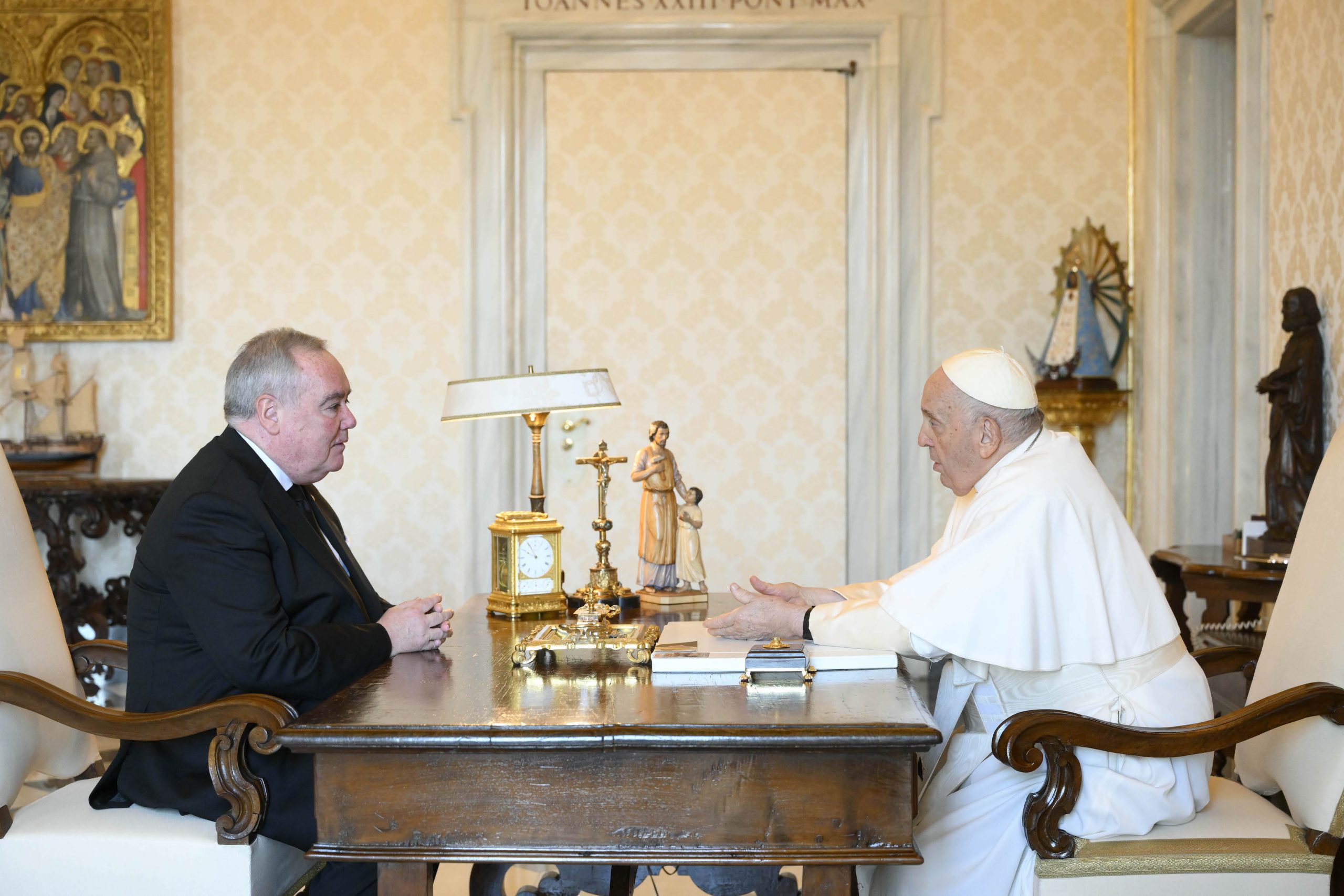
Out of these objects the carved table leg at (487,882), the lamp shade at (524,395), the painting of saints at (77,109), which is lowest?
the carved table leg at (487,882)

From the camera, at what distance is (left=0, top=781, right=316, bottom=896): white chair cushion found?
2541mm

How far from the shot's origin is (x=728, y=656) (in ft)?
8.34

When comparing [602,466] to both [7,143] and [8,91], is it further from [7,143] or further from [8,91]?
[8,91]

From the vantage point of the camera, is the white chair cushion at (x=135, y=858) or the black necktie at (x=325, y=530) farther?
the black necktie at (x=325, y=530)

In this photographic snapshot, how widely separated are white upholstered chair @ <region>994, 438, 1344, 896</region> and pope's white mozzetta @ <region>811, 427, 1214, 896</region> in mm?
69

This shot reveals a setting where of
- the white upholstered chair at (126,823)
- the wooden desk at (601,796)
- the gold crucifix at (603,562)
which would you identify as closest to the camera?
the wooden desk at (601,796)

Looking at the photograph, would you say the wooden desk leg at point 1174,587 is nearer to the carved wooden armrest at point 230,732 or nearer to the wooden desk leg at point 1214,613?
the wooden desk leg at point 1214,613

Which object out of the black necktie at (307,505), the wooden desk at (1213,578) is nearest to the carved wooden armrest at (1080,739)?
the wooden desk at (1213,578)

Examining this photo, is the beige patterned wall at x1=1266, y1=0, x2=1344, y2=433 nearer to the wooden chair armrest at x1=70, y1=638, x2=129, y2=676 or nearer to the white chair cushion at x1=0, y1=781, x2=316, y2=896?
the white chair cushion at x1=0, y1=781, x2=316, y2=896

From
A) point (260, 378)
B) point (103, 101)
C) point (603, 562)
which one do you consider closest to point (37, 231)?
point (103, 101)

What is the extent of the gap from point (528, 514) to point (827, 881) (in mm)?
1546

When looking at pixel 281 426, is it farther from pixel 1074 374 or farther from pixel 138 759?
pixel 1074 374

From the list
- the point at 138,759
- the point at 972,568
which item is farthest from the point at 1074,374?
the point at 138,759

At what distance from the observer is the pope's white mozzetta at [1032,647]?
2.59 metres
